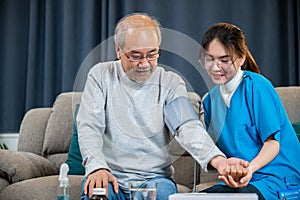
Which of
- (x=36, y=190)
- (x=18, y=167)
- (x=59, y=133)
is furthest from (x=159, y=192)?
(x=59, y=133)

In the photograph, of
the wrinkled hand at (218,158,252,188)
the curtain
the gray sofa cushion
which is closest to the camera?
the wrinkled hand at (218,158,252,188)

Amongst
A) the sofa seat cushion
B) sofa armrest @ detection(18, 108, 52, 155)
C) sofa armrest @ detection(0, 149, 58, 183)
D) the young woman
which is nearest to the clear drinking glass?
the young woman

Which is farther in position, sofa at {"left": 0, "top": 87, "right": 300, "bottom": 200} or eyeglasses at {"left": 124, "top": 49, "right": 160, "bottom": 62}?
sofa at {"left": 0, "top": 87, "right": 300, "bottom": 200}

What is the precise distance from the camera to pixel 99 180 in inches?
63.6

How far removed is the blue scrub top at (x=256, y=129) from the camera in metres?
1.84

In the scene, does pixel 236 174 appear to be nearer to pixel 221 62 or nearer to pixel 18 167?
pixel 221 62

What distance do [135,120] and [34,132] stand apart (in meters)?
1.38

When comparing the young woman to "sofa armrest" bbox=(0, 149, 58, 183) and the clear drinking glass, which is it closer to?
the clear drinking glass

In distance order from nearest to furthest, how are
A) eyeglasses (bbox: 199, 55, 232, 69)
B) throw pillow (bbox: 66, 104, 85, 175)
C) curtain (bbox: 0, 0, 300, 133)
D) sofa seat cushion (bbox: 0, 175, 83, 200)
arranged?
eyeglasses (bbox: 199, 55, 232, 69), sofa seat cushion (bbox: 0, 175, 83, 200), throw pillow (bbox: 66, 104, 85, 175), curtain (bbox: 0, 0, 300, 133)

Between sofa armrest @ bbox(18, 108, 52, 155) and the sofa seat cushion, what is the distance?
601 millimetres

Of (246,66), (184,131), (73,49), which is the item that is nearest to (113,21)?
(73,49)

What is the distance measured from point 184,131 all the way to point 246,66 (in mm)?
511

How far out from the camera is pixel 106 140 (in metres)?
1.85

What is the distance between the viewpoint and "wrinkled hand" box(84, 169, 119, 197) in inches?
62.9
